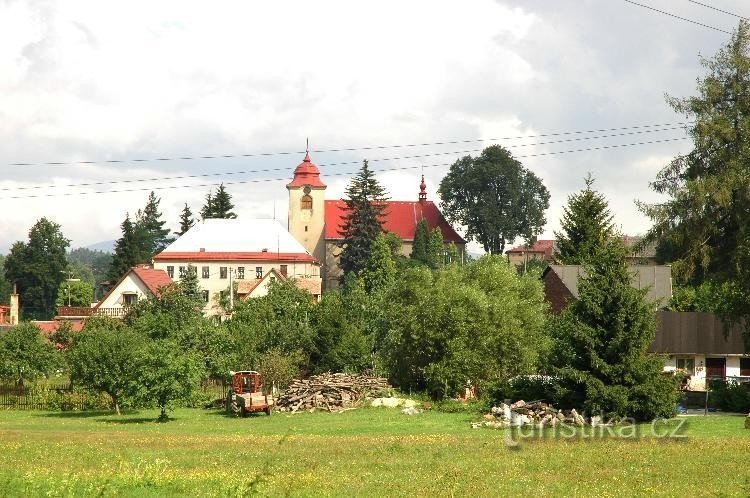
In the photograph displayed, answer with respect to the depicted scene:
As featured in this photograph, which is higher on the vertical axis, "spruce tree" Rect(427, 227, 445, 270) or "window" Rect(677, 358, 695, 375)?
"spruce tree" Rect(427, 227, 445, 270)

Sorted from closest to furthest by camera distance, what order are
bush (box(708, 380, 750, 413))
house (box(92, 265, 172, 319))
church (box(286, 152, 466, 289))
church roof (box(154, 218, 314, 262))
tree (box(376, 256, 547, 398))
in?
bush (box(708, 380, 750, 413)), tree (box(376, 256, 547, 398)), house (box(92, 265, 172, 319)), church roof (box(154, 218, 314, 262)), church (box(286, 152, 466, 289))

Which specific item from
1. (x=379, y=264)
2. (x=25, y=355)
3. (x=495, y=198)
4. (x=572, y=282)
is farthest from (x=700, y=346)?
(x=495, y=198)

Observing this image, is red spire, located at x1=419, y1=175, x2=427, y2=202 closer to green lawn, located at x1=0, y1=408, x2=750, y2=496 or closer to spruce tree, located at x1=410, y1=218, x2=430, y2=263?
spruce tree, located at x1=410, y1=218, x2=430, y2=263

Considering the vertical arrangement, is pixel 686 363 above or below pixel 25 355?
below

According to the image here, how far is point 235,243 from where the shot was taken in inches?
4636

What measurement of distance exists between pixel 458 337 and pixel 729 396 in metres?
12.2

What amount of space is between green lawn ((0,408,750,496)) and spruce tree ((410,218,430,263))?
288 feet

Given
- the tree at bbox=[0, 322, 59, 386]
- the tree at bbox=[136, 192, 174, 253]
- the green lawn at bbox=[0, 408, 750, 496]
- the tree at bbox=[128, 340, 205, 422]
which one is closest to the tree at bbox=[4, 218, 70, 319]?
the tree at bbox=[136, 192, 174, 253]

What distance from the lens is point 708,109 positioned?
178 feet

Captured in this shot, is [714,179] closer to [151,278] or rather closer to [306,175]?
[151,278]

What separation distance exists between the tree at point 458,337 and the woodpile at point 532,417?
7.68 m

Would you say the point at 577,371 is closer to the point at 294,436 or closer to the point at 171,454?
the point at 294,436

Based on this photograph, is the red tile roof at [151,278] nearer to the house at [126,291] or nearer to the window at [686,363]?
the house at [126,291]

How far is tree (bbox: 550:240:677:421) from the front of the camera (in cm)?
3612
